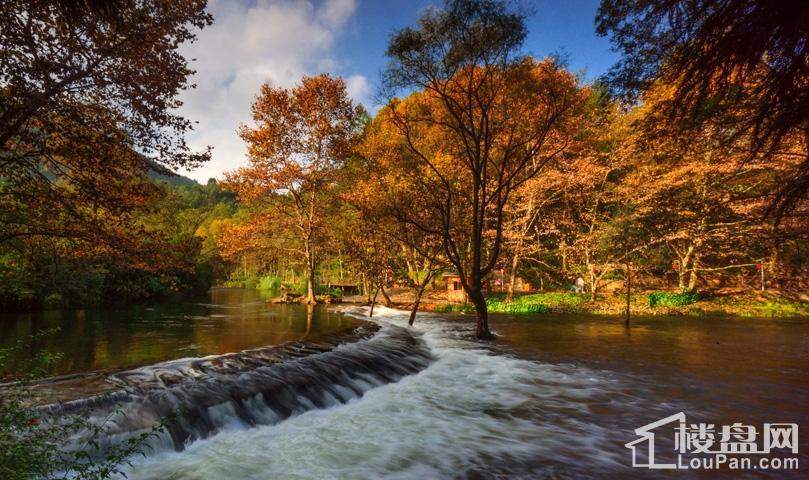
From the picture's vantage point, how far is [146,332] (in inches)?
555

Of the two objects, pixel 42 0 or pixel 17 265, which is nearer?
pixel 42 0

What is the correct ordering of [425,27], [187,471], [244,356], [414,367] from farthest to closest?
1. [425,27]
2. [414,367]
3. [244,356]
4. [187,471]

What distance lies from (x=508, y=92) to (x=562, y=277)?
2184cm

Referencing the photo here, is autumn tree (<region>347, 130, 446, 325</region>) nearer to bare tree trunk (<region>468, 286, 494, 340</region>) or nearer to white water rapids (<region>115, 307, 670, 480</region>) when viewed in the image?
bare tree trunk (<region>468, 286, 494, 340</region>)

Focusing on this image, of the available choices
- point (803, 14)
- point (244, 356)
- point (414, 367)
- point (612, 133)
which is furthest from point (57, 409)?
point (612, 133)

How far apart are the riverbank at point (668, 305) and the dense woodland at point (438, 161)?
1.75 m

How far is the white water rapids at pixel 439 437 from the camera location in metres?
5.11

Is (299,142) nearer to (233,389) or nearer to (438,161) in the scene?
(438,161)

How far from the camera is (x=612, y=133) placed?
29.3 metres

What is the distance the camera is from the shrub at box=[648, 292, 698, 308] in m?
23.8

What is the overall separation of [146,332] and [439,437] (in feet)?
41.0

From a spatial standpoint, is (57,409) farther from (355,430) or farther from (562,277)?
(562,277)

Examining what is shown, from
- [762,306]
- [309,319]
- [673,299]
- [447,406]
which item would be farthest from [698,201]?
[447,406]

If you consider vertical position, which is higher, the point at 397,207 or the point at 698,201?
the point at 698,201
